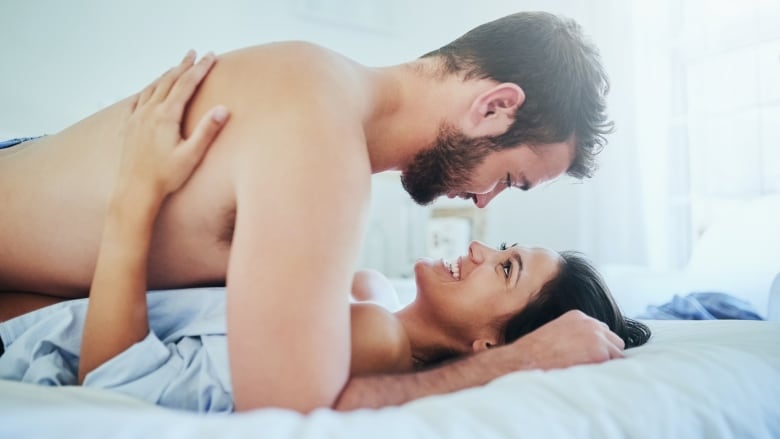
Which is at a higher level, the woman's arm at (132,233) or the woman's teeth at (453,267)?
the woman's arm at (132,233)

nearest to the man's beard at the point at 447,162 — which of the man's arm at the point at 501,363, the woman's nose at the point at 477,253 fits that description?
the woman's nose at the point at 477,253

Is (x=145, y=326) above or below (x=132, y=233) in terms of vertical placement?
below

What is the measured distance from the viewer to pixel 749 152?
2361 millimetres

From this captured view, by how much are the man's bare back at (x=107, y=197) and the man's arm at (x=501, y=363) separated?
311 millimetres

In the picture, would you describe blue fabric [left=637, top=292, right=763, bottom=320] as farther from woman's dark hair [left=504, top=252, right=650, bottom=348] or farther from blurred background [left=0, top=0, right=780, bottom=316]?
woman's dark hair [left=504, top=252, right=650, bottom=348]

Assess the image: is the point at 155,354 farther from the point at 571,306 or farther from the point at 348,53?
the point at 348,53

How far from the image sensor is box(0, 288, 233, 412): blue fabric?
788 millimetres

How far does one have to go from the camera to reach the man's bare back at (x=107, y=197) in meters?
0.80

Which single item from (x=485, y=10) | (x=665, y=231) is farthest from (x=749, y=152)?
(x=485, y=10)

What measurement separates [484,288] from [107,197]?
0.67 m

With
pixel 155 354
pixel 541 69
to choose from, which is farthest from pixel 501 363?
pixel 541 69

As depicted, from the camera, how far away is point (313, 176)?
0.67 metres

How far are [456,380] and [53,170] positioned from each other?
2.29 feet

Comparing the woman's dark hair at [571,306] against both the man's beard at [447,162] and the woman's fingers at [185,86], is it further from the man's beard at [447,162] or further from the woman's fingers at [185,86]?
the woman's fingers at [185,86]
